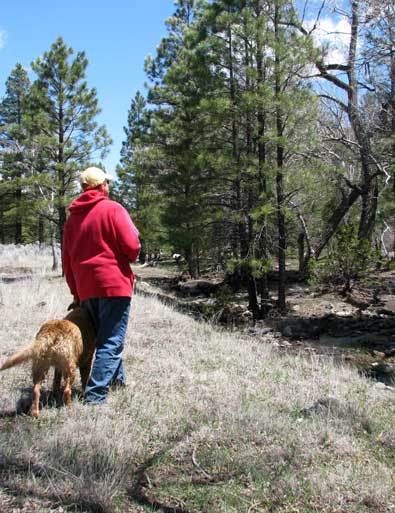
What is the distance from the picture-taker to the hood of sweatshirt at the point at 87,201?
4336 millimetres

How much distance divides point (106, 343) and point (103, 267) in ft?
2.10

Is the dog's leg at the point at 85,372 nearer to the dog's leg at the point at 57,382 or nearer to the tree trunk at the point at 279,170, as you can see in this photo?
the dog's leg at the point at 57,382

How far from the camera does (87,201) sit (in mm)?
4352

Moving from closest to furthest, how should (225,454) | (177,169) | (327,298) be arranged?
(225,454), (327,298), (177,169)

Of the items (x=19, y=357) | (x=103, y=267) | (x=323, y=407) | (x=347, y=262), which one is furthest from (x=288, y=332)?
(x=19, y=357)

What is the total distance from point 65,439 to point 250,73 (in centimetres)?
1131

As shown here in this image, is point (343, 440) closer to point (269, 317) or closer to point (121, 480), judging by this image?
point (121, 480)

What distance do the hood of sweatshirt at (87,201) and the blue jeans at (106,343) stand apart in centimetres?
77

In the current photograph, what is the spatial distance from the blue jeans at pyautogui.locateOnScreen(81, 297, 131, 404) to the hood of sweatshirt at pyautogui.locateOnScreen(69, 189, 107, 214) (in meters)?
0.77

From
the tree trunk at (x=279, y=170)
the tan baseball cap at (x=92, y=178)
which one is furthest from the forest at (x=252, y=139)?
the tan baseball cap at (x=92, y=178)

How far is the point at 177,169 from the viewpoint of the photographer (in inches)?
795

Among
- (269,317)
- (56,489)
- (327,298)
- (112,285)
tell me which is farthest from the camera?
(327,298)

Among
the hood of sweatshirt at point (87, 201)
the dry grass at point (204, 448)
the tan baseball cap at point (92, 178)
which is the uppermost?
the tan baseball cap at point (92, 178)

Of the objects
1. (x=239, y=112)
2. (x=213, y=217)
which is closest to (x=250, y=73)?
(x=239, y=112)
